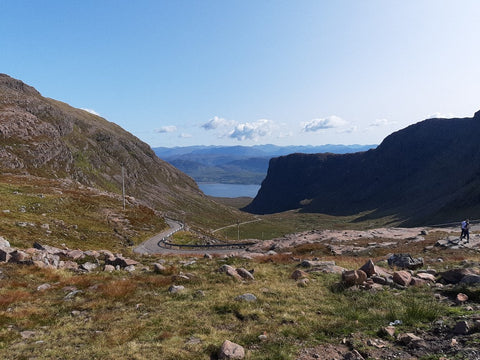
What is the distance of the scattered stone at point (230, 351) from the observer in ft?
29.6

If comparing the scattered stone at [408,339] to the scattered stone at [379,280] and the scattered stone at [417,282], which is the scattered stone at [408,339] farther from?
the scattered stone at [417,282]

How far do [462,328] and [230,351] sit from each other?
24.8ft

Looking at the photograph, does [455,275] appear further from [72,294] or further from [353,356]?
[72,294]

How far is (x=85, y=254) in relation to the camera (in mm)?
26047

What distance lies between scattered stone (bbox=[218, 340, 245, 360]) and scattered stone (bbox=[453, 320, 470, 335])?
7.05 m

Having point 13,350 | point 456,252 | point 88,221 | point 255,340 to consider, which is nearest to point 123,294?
point 13,350

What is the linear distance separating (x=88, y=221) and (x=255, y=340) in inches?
1985

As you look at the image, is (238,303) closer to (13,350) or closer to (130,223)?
(13,350)

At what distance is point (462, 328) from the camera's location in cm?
974

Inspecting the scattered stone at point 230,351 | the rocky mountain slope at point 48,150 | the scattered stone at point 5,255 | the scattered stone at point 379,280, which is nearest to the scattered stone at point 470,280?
the scattered stone at point 379,280

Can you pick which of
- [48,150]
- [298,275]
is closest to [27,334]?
[298,275]

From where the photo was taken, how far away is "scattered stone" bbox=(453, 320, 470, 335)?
9.62 meters

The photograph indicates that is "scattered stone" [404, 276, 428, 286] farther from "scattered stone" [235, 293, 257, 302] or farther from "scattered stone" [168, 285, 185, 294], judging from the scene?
"scattered stone" [168, 285, 185, 294]

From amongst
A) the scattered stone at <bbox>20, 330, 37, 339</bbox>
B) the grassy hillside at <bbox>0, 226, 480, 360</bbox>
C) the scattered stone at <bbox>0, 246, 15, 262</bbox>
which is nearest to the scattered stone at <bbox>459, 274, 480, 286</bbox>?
the grassy hillside at <bbox>0, 226, 480, 360</bbox>
